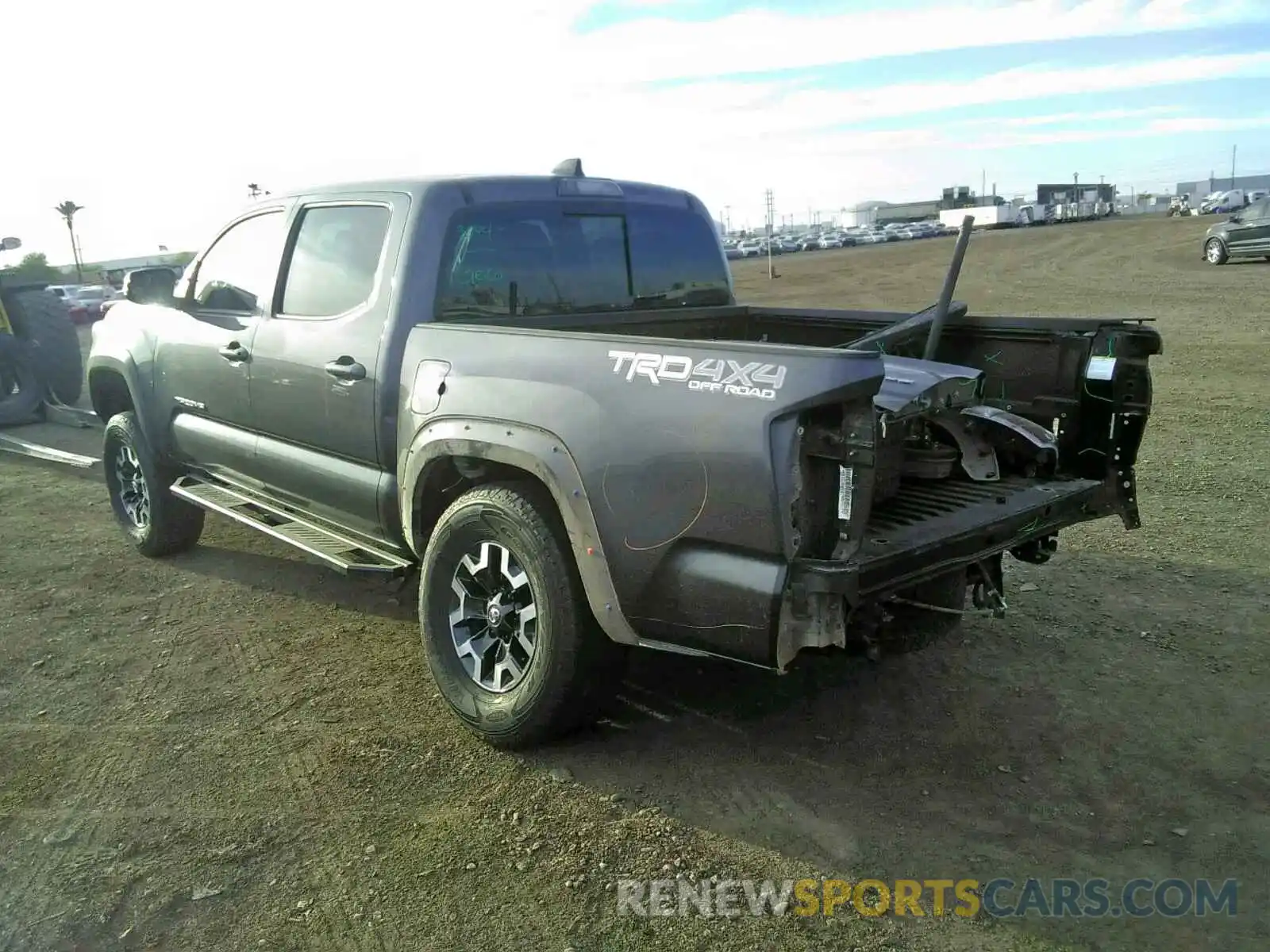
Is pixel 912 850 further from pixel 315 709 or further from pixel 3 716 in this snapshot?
pixel 3 716

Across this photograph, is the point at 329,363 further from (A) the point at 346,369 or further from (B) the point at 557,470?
(B) the point at 557,470

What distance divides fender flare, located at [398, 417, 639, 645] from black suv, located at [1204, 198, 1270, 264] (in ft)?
84.7

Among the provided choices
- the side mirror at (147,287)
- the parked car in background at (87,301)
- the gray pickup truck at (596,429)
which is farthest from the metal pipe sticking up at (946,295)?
the parked car in background at (87,301)

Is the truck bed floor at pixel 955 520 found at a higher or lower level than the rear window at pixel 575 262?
lower

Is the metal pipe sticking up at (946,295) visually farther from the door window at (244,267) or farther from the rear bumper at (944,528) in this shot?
the door window at (244,267)

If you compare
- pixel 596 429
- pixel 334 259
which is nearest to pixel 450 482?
pixel 596 429

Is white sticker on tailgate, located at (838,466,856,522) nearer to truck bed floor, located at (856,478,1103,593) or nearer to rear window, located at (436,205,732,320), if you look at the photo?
truck bed floor, located at (856,478,1103,593)

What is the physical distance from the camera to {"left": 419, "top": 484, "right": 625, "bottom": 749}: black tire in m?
3.46

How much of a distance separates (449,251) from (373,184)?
583mm

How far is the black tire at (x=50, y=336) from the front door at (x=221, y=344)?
6.33m

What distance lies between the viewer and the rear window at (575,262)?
4223 millimetres

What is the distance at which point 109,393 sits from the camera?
6.59m

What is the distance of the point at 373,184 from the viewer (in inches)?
173

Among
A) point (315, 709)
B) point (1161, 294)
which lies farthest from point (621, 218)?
point (1161, 294)
